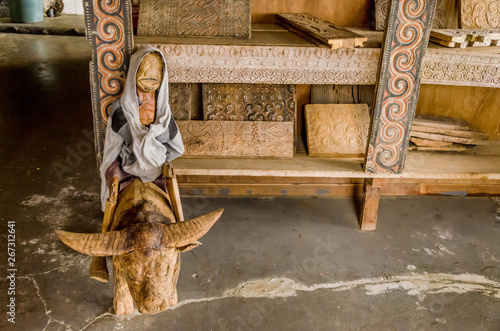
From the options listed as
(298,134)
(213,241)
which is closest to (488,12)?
(298,134)

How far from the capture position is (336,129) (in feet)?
13.7

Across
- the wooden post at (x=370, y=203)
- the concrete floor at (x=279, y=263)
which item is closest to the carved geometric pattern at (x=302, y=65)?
the wooden post at (x=370, y=203)

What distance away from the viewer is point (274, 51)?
3.54 meters

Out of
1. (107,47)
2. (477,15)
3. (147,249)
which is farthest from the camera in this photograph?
(477,15)

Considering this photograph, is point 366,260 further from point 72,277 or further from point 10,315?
point 10,315

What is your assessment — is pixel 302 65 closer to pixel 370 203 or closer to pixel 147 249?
pixel 370 203

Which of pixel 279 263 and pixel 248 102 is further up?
pixel 248 102

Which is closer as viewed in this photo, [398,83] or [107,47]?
[107,47]

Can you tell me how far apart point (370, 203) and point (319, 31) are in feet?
5.36

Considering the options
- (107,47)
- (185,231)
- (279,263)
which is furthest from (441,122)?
(107,47)

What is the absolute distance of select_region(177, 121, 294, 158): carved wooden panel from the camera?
3.98 meters

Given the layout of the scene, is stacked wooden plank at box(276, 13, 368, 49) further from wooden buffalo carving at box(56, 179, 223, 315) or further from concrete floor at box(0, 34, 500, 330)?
wooden buffalo carving at box(56, 179, 223, 315)

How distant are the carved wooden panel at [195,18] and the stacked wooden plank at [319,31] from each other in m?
0.48

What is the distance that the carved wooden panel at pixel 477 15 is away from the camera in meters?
4.00
